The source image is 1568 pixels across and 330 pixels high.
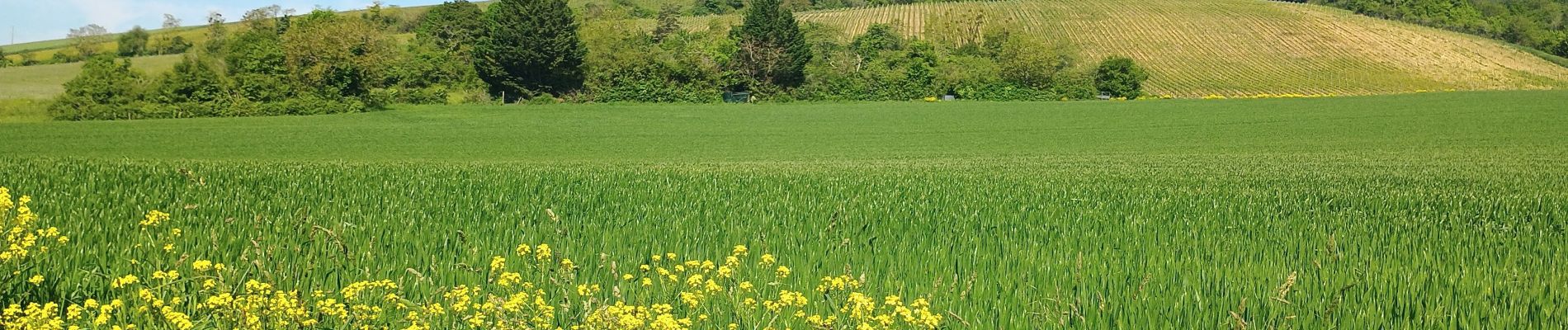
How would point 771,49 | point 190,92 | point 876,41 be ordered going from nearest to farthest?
point 190,92 < point 771,49 < point 876,41

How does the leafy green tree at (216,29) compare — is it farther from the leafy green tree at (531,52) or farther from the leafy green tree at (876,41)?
the leafy green tree at (876,41)

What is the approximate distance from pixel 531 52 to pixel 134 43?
48.6 meters

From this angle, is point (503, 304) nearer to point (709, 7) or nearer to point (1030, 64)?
point (1030, 64)

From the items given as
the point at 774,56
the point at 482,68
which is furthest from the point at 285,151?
the point at 774,56

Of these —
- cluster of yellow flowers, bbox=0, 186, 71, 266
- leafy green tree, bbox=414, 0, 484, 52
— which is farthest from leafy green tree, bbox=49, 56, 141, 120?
cluster of yellow flowers, bbox=0, 186, 71, 266

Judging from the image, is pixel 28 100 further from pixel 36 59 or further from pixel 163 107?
pixel 36 59

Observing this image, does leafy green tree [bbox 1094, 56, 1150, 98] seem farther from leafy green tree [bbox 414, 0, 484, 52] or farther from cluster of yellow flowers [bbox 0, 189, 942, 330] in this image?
cluster of yellow flowers [bbox 0, 189, 942, 330]

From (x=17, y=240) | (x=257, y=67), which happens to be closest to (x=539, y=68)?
(x=257, y=67)

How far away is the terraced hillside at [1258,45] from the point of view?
3342 inches

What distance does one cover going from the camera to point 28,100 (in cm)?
5003

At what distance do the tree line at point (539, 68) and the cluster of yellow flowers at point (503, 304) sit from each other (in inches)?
2116

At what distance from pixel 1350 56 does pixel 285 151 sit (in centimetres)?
9505

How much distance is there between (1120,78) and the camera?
2985 inches

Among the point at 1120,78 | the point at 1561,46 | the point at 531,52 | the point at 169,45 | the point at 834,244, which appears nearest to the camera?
the point at 834,244
